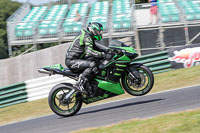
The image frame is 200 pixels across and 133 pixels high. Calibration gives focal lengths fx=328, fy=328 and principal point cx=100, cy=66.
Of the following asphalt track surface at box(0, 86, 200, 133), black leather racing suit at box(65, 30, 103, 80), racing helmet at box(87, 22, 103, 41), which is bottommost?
asphalt track surface at box(0, 86, 200, 133)

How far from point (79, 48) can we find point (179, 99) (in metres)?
2.39

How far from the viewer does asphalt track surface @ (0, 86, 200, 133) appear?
20.0 feet

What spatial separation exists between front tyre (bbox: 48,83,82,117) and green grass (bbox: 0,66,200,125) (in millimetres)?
1776

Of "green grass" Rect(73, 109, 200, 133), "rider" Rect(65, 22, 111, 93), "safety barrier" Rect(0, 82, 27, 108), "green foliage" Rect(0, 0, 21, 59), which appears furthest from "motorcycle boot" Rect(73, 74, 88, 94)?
"green foliage" Rect(0, 0, 21, 59)

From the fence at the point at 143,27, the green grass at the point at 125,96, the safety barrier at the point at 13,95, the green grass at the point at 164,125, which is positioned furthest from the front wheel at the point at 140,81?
the fence at the point at 143,27

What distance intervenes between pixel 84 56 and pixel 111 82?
2.78 ft

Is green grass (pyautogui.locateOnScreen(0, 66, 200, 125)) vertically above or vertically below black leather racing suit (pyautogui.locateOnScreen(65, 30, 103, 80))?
below

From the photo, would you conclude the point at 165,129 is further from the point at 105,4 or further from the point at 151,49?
the point at 105,4

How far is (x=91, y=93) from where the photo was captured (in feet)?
22.9

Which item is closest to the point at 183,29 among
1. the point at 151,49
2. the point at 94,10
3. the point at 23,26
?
the point at 151,49

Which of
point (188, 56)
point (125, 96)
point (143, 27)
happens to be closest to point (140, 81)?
point (125, 96)

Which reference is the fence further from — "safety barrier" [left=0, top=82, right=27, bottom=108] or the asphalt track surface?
the asphalt track surface

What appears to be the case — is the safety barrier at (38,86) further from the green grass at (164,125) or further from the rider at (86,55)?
the green grass at (164,125)

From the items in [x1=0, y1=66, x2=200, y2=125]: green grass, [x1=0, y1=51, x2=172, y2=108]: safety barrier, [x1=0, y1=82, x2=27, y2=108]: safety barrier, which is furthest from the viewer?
[x1=0, y1=82, x2=27, y2=108]: safety barrier
